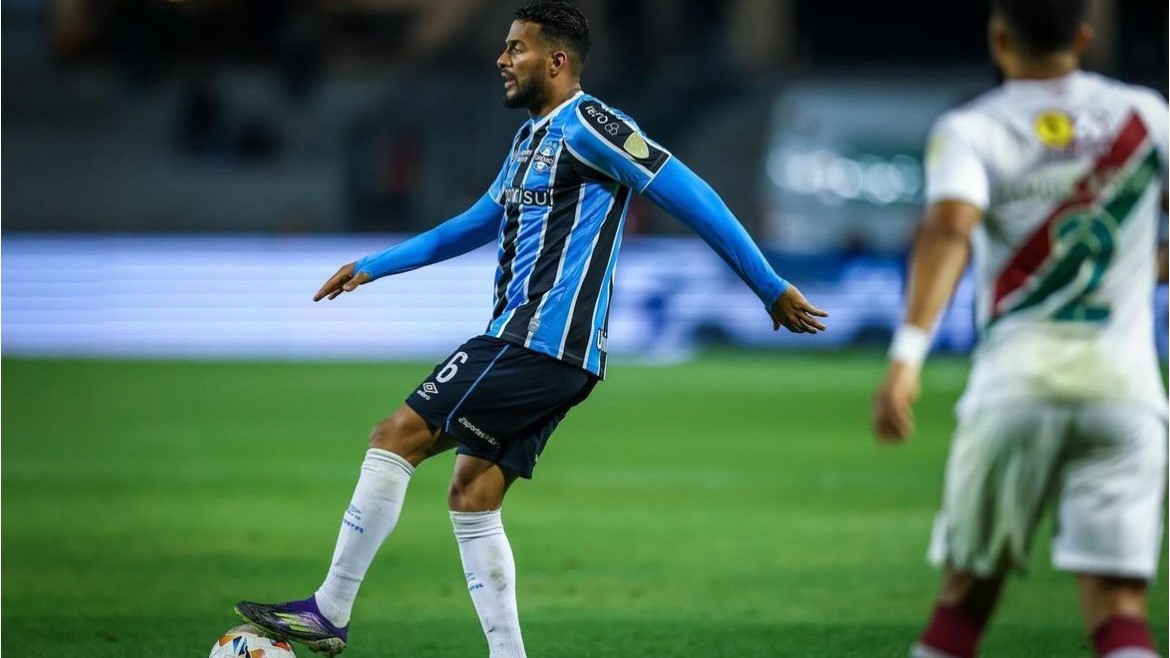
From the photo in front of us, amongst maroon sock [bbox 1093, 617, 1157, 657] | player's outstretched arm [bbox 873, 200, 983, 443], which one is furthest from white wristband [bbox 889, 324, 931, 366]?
maroon sock [bbox 1093, 617, 1157, 657]

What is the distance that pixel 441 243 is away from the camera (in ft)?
18.8

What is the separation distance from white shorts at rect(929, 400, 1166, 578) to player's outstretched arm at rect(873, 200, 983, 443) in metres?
0.23

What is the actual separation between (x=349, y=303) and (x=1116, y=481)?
56.7ft

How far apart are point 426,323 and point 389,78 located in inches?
388

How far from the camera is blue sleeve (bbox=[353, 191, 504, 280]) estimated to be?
18.6 ft

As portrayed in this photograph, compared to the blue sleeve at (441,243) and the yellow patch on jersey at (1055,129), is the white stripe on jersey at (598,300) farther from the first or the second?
the yellow patch on jersey at (1055,129)

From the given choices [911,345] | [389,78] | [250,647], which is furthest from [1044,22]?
[389,78]

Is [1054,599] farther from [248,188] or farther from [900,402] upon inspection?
[248,188]

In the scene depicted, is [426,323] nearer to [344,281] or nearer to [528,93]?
[344,281]

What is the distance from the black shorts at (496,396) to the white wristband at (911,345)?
5.65 ft

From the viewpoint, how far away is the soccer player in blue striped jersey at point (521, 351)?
5258 mm

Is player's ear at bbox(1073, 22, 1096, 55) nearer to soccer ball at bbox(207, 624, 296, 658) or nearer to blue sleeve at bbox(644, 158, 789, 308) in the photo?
blue sleeve at bbox(644, 158, 789, 308)

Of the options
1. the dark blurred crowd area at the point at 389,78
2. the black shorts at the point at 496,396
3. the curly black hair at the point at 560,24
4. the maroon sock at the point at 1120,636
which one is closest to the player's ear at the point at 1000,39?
the maroon sock at the point at 1120,636

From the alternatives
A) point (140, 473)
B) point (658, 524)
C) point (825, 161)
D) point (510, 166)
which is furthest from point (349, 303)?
point (510, 166)
